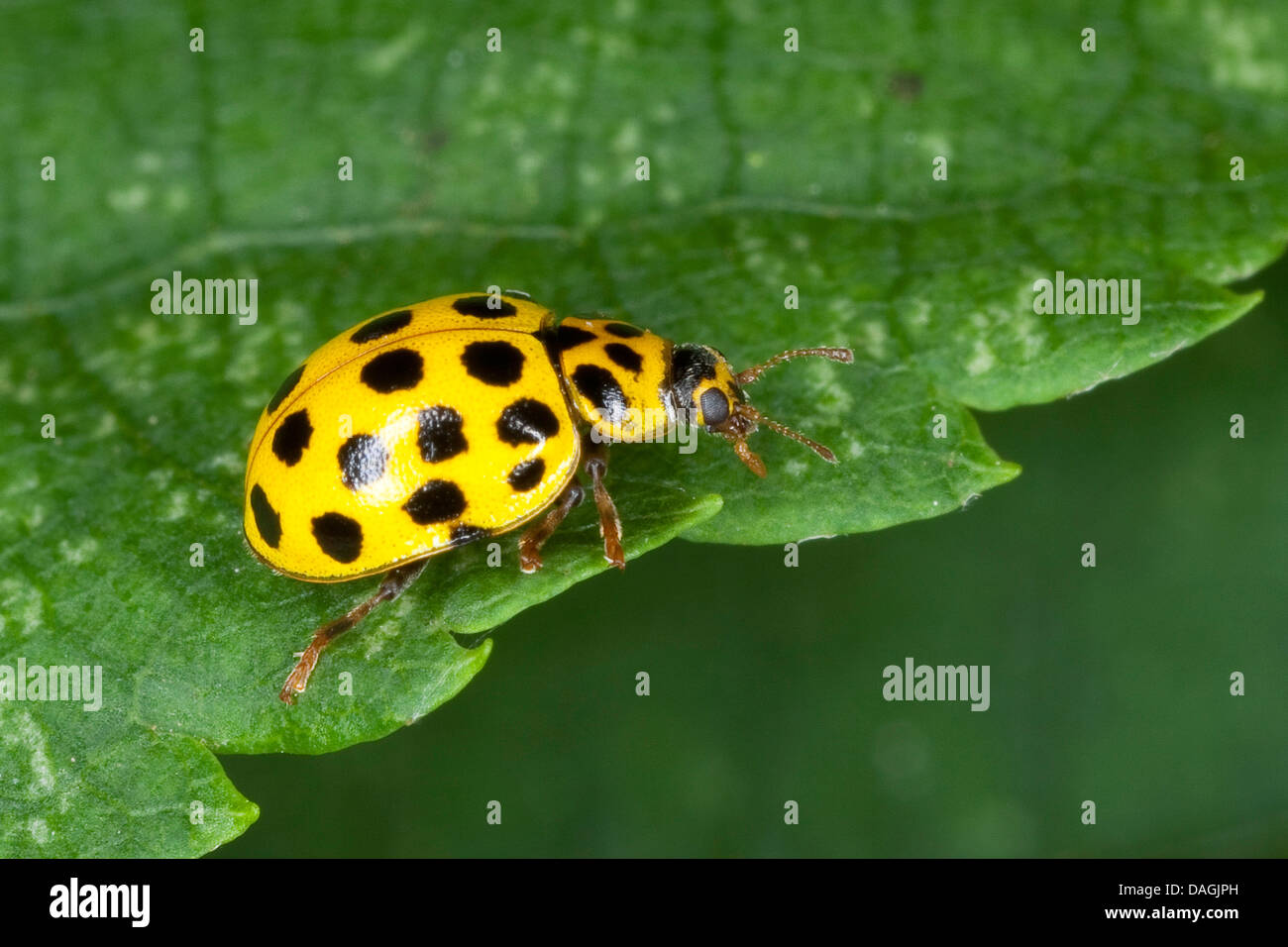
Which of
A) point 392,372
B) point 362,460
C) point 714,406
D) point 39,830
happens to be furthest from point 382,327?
point 39,830

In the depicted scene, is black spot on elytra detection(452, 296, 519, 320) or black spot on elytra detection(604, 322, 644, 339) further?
black spot on elytra detection(604, 322, 644, 339)

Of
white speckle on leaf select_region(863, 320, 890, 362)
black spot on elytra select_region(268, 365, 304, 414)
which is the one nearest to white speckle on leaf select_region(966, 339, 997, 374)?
white speckle on leaf select_region(863, 320, 890, 362)

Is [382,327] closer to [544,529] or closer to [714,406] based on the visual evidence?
[544,529]

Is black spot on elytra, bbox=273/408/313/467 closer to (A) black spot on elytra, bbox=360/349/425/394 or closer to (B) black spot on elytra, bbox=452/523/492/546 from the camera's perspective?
(A) black spot on elytra, bbox=360/349/425/394

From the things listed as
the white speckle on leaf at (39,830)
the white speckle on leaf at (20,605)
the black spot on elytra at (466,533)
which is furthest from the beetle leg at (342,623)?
the white speckle on leaf at (20,605)

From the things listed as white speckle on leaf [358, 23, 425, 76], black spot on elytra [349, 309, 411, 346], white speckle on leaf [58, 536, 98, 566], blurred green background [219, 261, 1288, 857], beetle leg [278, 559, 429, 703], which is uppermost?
white speckle on leaf [358, 23, 425, 76]

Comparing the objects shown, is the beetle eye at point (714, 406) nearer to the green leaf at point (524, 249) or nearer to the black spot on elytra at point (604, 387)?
the green leaf at point (524, 249)
